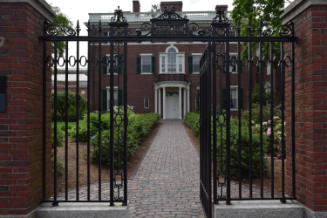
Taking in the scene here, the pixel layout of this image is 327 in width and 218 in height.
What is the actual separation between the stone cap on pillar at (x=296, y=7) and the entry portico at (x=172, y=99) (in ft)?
66.3

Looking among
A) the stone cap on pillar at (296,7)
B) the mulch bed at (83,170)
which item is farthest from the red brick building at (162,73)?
the stone cap on pillar at (296,7)

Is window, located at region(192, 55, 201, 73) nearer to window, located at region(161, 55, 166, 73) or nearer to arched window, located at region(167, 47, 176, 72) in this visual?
arched window, located at region(167, 47, 176, 72)

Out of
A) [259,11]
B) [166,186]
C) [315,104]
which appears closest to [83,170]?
[166,186]

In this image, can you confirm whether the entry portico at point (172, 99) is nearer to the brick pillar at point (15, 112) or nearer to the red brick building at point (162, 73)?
the red brick building at point (162, 73)

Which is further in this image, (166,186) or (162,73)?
(162,73)

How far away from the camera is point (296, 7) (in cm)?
326

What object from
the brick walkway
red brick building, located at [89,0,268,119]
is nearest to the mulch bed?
the brick walkway

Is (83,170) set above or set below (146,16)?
below

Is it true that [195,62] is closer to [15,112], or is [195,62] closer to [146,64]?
[146,64]

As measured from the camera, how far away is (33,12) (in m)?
3.12

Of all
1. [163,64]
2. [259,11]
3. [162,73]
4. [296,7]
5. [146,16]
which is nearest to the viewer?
[296,7]

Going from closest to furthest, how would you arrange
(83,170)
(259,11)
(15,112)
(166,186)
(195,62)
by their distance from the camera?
(15,112) → (166,186) → (83,170) → (259,11) → (195,62)

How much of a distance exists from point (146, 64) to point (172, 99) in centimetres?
423

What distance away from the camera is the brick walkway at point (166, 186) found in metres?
3.95
